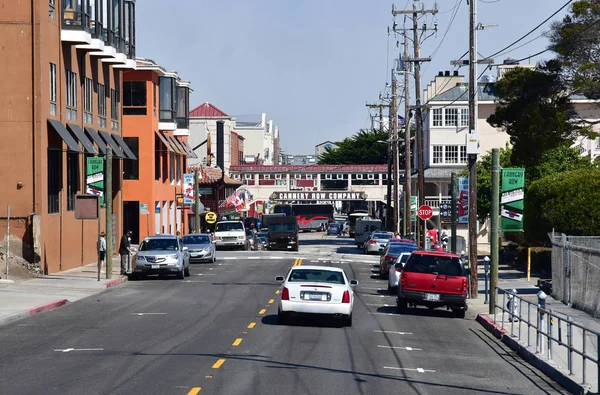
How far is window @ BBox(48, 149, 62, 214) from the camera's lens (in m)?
39.2

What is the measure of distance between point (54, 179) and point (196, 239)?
37.3ft

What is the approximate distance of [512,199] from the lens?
87.5 ft

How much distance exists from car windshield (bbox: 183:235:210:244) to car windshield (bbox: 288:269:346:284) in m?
27.0

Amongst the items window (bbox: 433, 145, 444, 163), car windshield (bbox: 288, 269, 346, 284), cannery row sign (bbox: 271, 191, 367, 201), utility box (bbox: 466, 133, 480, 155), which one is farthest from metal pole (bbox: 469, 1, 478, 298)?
cannery row sign (bbox: 271, 191, 367, 201)

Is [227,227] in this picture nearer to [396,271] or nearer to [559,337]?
[396,271]

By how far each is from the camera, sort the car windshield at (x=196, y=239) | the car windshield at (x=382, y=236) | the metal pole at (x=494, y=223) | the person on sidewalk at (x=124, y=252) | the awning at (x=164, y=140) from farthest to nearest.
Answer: the awning at (x=164, y=140)
the car windshield at (x=382, y=236)
the car windshield at (x=196, y=239)
the person on sidewalk at (x=124, y=252)
the metal pole at (x=494, y=223)

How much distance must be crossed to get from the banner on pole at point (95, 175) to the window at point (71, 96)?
234 inches

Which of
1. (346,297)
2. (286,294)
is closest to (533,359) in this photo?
(346,297)

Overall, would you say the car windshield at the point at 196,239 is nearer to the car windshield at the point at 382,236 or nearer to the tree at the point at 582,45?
the car windshield at the point at 382,236

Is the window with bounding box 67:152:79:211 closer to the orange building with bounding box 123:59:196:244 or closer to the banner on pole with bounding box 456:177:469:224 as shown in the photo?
the orange building with bounding box 123:59:196:244

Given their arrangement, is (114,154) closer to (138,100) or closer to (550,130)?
(138,100)

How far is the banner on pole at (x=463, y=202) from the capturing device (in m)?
37.8

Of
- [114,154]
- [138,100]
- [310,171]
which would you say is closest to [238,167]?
[310,171]

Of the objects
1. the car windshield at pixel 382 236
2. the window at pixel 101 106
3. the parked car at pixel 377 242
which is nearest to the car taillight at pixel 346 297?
the window at pixel 101 106
